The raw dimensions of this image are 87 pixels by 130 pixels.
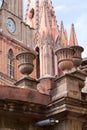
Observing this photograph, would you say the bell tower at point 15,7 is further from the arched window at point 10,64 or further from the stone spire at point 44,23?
the stone spire at point 44,23

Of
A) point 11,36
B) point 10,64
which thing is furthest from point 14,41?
point 10,64

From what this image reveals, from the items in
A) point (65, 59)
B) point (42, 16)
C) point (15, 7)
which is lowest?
point (65, 59)

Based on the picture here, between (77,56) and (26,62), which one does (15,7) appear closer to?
(77,56)

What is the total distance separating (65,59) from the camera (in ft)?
34.2

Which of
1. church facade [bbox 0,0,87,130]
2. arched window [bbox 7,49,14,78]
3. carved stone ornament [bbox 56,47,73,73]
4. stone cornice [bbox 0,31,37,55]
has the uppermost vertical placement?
stone cornice [bbox 0,31,37,55]

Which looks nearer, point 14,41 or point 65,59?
point 65,59

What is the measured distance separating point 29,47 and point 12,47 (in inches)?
123

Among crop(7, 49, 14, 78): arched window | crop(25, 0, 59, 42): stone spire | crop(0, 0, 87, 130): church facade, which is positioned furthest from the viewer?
crop(25, 0, 59, 42): stone spire

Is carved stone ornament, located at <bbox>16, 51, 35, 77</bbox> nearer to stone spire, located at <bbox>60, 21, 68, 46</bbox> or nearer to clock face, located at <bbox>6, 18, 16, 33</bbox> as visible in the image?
clock face, located at <bbox>6, 18, 16, 33</bbox>

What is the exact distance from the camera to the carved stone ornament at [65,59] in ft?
34.2

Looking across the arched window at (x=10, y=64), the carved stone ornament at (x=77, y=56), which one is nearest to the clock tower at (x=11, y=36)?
the arched window at (x=10, y=64)

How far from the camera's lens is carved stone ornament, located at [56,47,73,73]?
10.4 meters

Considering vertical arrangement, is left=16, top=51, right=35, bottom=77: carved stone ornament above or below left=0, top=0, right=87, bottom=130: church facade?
above

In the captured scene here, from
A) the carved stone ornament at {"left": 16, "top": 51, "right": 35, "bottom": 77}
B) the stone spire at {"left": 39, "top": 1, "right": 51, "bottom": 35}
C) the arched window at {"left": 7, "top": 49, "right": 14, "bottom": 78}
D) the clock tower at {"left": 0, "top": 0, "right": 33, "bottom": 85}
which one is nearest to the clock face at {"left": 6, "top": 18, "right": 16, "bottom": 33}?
the clock tower at {"left": 0, "top": 0, "right": 33, "bottom": 85}
